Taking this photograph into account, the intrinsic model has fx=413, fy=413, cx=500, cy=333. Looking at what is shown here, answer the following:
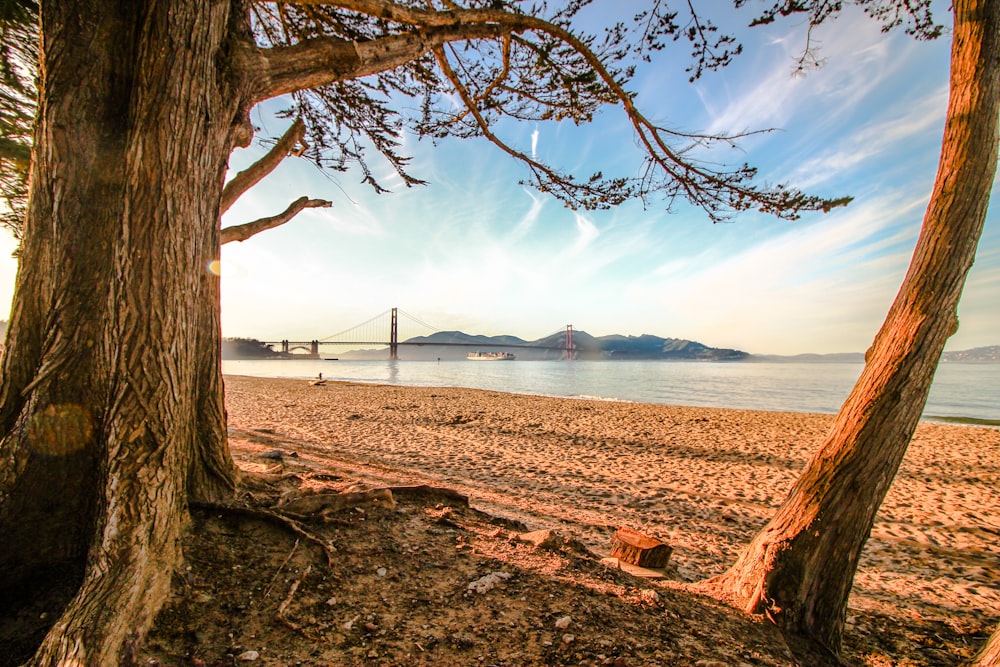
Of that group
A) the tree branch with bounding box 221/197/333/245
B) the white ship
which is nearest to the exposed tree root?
the tree branch with bounding box 221/197/333/245

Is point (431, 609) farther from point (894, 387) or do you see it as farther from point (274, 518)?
point (894, 387)

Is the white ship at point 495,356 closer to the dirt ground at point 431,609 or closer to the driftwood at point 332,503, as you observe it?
the driftwood at point 332,503

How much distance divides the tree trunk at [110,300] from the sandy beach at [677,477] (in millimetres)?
2062

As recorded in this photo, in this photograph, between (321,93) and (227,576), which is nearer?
(227,576)

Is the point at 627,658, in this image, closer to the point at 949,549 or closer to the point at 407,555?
the point at 407,555

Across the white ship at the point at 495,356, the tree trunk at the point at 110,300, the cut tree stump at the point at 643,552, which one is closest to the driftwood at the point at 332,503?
the tree trunk at the point at 110,300

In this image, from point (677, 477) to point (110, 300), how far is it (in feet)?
18.4

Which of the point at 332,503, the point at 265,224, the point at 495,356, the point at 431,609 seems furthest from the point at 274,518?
the point at 495,356

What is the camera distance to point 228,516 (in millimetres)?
1870

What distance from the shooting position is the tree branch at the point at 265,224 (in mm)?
3309

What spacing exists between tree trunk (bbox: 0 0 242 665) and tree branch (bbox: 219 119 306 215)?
1.37 meters

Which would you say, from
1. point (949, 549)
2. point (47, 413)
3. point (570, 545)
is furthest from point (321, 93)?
point (949, 549)

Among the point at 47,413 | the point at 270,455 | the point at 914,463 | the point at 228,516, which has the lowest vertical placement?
the point at 914,463

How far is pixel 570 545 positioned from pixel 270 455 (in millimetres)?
3366
